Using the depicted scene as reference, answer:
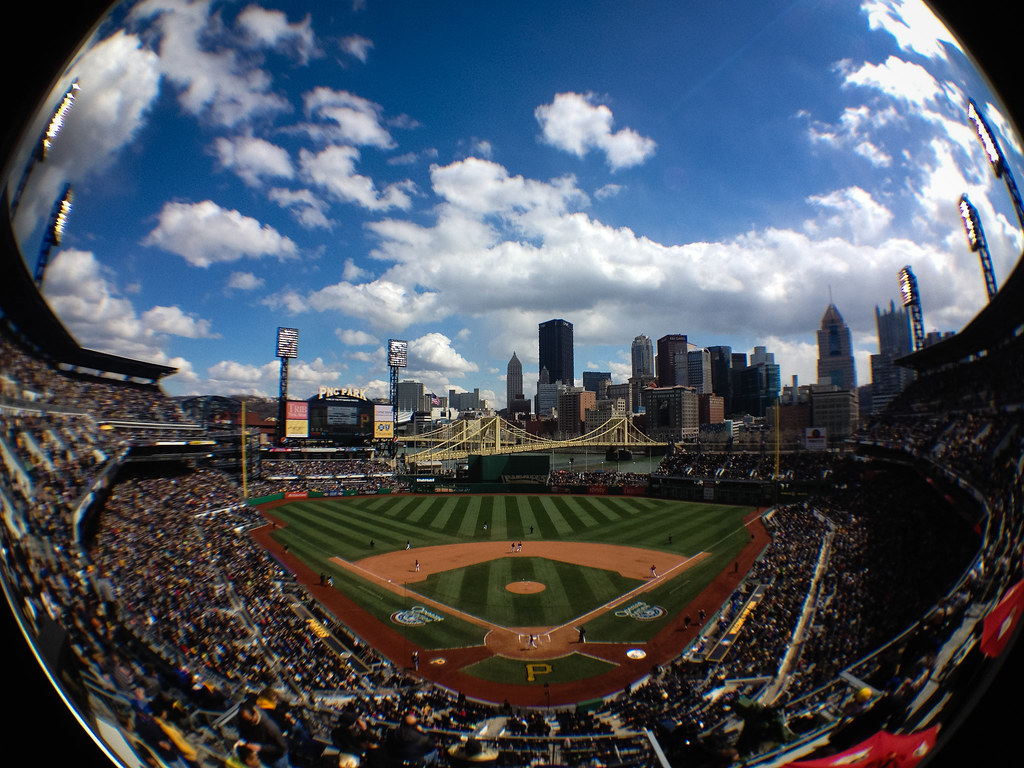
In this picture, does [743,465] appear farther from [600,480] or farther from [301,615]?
[301,615]

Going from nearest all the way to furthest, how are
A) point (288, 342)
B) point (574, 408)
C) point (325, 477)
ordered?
point (288, 342) → point (325, 477) → point (574, 408)

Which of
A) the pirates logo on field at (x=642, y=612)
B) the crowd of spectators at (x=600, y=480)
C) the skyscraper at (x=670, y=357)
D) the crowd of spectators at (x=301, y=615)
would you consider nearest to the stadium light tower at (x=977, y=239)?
the crowd of spectators at (x=301, y=615)

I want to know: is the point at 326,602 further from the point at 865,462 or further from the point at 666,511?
the point at 666,511

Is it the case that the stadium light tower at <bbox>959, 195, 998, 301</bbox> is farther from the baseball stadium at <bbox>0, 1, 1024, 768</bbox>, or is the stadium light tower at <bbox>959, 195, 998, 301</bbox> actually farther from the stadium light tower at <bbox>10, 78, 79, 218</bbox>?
the stadium light tower at <bbox>10, 78, 79, 218</bbox>

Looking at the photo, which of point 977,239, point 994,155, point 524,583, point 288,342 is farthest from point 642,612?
point 288,342

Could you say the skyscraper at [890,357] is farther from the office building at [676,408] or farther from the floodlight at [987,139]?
the office building at [676,408]

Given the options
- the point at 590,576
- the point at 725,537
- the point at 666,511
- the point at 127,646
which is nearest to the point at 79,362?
the point at 127,646
